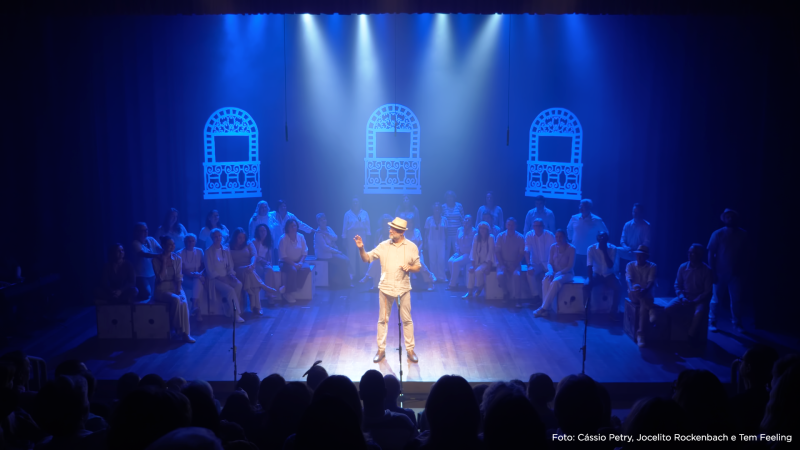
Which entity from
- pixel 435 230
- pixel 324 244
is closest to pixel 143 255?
pixel 324 244

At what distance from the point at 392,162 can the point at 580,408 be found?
9.18 meters

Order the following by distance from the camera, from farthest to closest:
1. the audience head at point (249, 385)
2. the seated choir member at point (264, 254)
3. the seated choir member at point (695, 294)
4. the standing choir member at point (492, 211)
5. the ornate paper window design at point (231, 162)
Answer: the ornate paper window design at point (231, 162) < the standing choir member at point (492, 211) < the seated choir member at point (264, 254) < the seated choir member at point (695, 294) < the audience head at point (249, 385)

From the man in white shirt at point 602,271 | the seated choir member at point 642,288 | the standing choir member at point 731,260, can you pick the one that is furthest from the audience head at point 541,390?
the standing choir member at point 731,260

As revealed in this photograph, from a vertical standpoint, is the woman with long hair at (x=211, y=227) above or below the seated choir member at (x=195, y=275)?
above

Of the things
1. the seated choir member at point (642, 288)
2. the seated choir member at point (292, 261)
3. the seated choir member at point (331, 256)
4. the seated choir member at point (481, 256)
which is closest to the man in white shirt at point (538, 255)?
the seated choir member at point (481, 256)

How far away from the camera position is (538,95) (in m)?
11.4

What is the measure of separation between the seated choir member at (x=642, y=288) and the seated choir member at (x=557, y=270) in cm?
108

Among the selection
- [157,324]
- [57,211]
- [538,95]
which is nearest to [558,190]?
[538,95]

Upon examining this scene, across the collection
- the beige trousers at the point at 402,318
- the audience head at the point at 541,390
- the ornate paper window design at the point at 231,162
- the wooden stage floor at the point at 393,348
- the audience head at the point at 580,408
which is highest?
the ornate paper window design at the point at 231,162

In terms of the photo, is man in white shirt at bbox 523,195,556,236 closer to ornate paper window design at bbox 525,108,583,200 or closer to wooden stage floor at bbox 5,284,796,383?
ornate paper window design at bbox 525,108,583,200

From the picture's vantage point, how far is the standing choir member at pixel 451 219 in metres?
11.0

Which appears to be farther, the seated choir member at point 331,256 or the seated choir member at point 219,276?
the seated choir member at point 331,256

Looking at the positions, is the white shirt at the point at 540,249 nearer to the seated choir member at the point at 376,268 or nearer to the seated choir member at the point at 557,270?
the seated choir member at the point at 557,270

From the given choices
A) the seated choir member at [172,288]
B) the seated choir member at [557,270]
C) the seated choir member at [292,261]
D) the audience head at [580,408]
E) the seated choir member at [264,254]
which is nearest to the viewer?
the audience head at [580,408]
